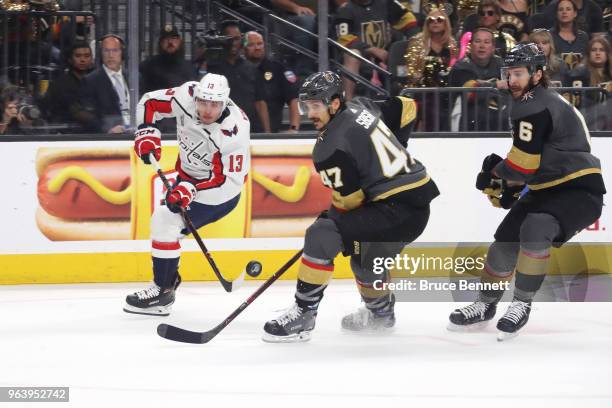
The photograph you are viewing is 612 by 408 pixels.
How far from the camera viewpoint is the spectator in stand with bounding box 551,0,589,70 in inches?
298

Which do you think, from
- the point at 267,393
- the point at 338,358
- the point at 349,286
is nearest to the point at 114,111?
the point at 349,286


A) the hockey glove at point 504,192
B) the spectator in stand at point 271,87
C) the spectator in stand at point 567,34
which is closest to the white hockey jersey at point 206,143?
the spectator in stand at point 271,87

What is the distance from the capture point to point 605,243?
23.8ft

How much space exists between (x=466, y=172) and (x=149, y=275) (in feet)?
6.48

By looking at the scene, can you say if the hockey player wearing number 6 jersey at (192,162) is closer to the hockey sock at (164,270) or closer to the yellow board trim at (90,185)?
the hockey sock at (164,270)

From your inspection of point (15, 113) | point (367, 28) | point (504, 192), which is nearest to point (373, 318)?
point (504, 192)

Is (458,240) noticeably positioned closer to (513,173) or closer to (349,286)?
(349,286)

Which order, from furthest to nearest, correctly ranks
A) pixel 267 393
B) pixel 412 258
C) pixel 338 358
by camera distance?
1. pixel 412 258
2. pixel 338 358
3. pixel 267 393

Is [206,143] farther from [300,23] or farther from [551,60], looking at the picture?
[551,60]

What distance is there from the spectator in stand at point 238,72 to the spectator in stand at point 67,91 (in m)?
0.75

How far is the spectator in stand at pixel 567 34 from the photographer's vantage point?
7.56m

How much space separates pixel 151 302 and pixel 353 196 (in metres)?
1.41

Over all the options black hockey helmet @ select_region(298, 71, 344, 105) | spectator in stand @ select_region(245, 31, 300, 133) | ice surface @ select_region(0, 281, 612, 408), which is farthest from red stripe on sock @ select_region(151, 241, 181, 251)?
spectator in stand @ select_region(245, 31, 300, 133)

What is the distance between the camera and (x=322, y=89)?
5023mm
